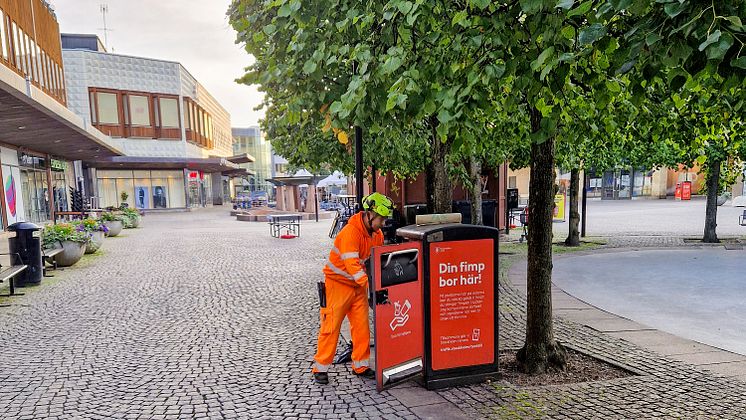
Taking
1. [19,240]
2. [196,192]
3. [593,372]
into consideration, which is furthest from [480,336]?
[196,192]

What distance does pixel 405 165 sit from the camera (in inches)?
451

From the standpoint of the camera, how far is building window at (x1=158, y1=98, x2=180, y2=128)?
38094 millimetres

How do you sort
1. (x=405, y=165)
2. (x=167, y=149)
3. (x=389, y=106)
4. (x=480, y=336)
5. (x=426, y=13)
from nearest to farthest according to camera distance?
(x=389, y=106) < (x=426, y=13) < (x=480, y=336) < (x=405, y=165) < (x=167, y=149)

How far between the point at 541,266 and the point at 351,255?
74.1 inches

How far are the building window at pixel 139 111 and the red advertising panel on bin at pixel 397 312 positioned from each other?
38.6 meters

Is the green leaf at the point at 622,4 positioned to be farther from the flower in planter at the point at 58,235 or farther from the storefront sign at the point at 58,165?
the storefront sign at the point at 58,165

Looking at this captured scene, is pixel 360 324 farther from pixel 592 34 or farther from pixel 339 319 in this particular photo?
pixel 592 34

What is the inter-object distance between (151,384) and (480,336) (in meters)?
3.12

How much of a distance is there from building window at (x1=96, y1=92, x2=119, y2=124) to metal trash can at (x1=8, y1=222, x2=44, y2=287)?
30860mm

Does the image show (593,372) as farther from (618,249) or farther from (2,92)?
(2,92)

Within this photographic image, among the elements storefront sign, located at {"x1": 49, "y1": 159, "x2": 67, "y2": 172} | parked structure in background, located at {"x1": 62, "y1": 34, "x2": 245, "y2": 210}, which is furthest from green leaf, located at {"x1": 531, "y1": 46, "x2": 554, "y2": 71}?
parked structure in background, located at {"x1": 62, "y1": 34, "x2": 245, "y2": 210}

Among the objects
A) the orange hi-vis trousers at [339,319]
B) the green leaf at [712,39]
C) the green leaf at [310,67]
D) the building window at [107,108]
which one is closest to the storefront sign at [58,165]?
the building window at [107,108]

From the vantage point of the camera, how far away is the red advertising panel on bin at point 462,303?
4086 millimetres

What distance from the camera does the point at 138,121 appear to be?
121 feet
